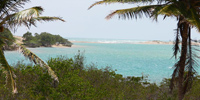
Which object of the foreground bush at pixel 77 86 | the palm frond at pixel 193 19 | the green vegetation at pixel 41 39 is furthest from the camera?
the green vegetation at pixel 41 39

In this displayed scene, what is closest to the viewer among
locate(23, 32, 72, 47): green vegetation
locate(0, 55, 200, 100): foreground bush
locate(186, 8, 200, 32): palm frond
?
locate(186, 8, 200, 32): palm frond

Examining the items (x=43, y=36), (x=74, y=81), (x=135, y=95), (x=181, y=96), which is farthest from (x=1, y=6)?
(x=43, y=36)

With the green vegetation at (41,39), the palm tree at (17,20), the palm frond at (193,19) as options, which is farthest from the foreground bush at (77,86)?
the green vegetation at (41,39)

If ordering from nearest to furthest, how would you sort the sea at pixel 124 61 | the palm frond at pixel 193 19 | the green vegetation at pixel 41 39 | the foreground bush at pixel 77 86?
the palm frond at pixel 193 19
the foreground bush at pixel 77 86
the sea at pixel 124 61
the green vegetation at pixel 41 39

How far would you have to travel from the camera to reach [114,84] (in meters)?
13.1

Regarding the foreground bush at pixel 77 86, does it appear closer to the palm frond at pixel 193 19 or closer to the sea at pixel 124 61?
the sea at pixel 124 61

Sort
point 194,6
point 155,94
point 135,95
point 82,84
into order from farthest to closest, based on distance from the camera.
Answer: point 155,94 → point 135,95 → point 82,84 → point 194,6

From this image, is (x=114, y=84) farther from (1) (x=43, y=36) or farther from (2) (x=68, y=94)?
(1) (x=43, y=36)

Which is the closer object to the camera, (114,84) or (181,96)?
(181,96)

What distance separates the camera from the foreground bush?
9.70 metres

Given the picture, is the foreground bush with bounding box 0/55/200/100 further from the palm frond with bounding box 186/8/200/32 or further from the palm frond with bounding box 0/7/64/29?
the palm frond with bounding box 186/8/200/32

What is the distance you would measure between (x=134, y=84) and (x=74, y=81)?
5.16m

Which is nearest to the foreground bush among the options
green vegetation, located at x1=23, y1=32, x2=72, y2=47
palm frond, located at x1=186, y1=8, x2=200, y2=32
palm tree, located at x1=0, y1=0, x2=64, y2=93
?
palm tree, located at x1=0, y1=0, x2=64, y2=93

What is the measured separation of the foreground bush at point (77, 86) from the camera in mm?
9698
